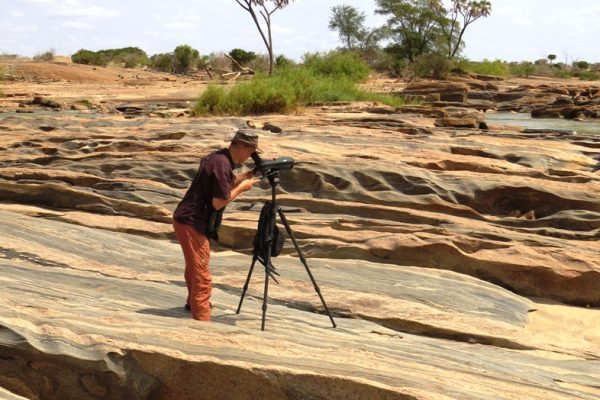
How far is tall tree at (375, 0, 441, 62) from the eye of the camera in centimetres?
4625

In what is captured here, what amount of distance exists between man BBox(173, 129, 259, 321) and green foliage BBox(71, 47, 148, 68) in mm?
42053

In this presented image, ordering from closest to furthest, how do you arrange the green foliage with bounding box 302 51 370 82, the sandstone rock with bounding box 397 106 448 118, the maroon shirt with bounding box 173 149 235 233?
the maroon shirt with bounding box 173 149 235 233, the sandstone rock with bounding box 397 106 448 118, the green foliage with bounding box 302 51 370 82

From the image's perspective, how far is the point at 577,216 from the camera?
869cm

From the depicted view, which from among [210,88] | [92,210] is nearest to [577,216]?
[92,210]

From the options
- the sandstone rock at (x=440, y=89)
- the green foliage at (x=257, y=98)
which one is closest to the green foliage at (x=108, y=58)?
the sandstone rock at (x=440, y=89)

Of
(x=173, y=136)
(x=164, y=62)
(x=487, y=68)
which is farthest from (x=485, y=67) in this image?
(x=173, y=136)

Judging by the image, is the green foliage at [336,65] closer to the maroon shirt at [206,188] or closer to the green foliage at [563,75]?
the green foliage at [563,75]

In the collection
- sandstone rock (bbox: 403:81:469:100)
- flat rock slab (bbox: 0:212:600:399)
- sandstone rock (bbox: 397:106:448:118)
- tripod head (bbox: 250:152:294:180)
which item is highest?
sandstone rock (bbox: 403:81:469:100)

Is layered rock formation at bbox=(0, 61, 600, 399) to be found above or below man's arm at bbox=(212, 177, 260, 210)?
below

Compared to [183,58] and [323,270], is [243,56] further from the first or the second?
[323,270]

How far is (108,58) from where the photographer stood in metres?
48.0

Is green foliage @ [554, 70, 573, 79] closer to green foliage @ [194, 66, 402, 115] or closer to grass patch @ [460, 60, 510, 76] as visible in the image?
grass patch @ [460, 60, 510, 76]

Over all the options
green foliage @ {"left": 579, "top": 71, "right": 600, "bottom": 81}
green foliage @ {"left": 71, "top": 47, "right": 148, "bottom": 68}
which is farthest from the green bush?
green foliage @ {"left": 579, "top": 71, "right": 600, "bottom": 81}

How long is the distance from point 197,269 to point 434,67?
1330 inches
